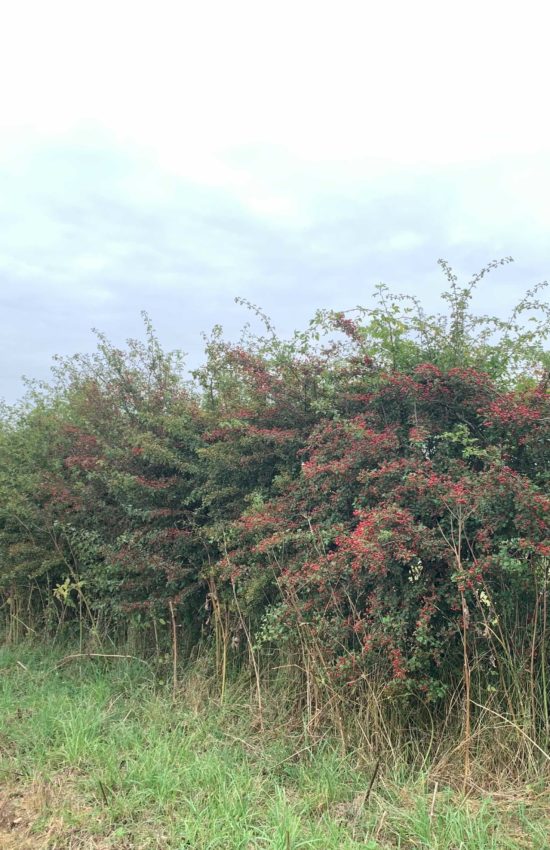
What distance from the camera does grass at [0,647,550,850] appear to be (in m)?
2.95

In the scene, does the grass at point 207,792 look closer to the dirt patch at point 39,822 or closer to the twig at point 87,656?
the dirt patch at point 39,822

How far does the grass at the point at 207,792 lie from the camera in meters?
2.95

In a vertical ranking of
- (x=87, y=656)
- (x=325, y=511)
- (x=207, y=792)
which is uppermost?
(x=325, y=511)

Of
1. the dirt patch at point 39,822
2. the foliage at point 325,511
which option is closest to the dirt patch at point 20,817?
the dirt patch at point 39,822

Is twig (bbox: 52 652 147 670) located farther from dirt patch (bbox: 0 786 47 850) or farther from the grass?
dirt patch (bbox: 0 786 47 850)

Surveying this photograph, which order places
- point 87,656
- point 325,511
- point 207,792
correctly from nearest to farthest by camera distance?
point 207,792
point 325,511
point 87,656

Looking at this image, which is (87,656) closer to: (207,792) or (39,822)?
(39,822)

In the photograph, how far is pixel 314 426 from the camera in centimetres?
499

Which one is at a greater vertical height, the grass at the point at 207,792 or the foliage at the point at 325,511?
the foliage at the point at 325,511

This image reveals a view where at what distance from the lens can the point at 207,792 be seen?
11.0ft

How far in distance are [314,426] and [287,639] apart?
167 cm

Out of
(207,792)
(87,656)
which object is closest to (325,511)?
(207,792)

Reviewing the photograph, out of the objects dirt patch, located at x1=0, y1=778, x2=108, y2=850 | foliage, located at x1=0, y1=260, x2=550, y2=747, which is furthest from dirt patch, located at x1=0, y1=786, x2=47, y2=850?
foliage, located at x1=0, y1=260, x2=550, y2=747

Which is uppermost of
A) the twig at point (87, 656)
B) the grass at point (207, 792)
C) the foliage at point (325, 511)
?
the foliage at point (325, 511)
